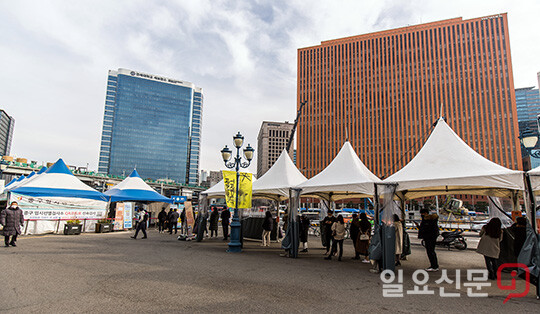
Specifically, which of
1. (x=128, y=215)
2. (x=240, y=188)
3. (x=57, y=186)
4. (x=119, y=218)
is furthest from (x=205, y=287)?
(x=128, y=215)

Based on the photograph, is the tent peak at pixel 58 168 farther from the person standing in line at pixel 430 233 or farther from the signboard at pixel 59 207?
the person standing in line at pixel 430 233

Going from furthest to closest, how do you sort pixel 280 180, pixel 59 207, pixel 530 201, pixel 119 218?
1. pixel 119 218
2. pixel 59 207
3. pixel 280 180
4. pixel 530 201

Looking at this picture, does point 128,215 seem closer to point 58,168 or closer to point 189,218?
point 58,168

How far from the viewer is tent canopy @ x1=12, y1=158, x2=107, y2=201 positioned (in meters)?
17.4

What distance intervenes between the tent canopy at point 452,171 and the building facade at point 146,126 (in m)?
122

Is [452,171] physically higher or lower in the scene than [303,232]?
higher

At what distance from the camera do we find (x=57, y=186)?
738 inches

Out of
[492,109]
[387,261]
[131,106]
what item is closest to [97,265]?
[387,261]

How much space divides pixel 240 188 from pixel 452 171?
312 inches

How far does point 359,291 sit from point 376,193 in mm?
3928

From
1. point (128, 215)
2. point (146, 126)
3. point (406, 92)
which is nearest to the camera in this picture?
point (128, 215)

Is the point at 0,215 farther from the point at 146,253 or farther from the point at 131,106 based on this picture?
the point at 131,106

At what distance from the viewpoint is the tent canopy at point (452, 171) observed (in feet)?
26.1

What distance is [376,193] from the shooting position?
9.69 meters
